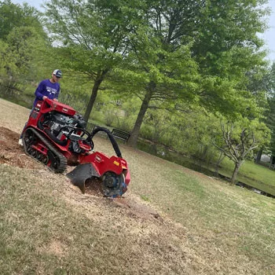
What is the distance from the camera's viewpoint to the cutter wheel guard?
18.9ft

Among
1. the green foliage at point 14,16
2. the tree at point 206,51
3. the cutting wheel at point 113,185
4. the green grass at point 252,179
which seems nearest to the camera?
the cutting wheel at point 113,185

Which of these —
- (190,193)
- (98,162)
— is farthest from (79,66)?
(98,162)

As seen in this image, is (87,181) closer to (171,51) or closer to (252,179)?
(171,51)

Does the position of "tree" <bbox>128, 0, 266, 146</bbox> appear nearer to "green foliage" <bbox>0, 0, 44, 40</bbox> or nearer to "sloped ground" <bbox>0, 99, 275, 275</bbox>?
"sloped ground" <bbox>0, 99, 275, 275</bbox>

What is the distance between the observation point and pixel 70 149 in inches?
243

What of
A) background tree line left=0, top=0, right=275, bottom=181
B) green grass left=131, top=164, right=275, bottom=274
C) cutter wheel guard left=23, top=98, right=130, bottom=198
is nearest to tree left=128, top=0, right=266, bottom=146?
background tree line left=0, top=0, right=275, bottom=181

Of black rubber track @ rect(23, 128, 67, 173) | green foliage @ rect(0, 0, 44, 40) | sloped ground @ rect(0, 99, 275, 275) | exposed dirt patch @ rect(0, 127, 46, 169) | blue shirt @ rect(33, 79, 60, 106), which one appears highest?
green foliage @ rect(0, 0, 44, 40)

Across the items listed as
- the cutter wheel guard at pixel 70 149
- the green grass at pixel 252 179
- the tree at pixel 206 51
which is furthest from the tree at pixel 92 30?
the green grass at pixel 252 179

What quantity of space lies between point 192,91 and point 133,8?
202 inches

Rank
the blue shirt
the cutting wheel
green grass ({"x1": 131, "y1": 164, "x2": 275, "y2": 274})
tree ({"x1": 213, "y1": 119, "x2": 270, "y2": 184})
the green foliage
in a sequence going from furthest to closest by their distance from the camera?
the green foliage
tree ({"x1": 213, "y1": 119, "x2": 270, "y2": 184})
the blue shirt
green grass ({"x1": 131, "y1": 164, "x2": 275, "y2": 274})
the cutting wheel

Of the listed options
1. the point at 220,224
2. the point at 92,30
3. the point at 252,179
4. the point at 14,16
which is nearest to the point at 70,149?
the point at 220,224

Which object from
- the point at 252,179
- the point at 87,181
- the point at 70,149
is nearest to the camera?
the point at 87,181

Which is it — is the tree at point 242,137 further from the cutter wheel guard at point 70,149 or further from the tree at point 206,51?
the cutter wheel guard at point 70,149

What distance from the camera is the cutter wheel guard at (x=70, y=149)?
5.75 metres
